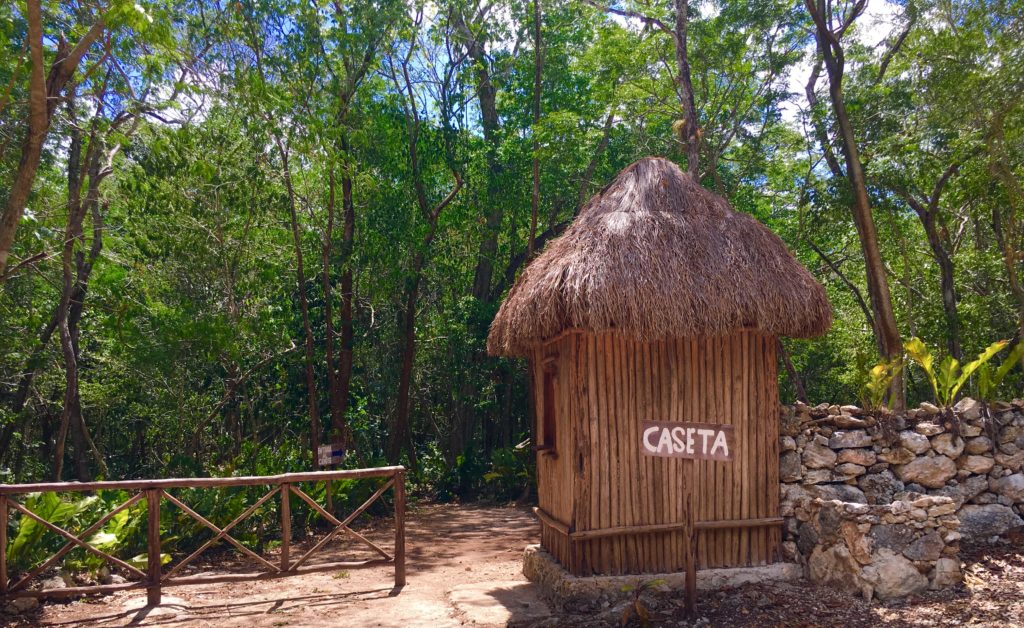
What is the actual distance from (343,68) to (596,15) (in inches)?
267

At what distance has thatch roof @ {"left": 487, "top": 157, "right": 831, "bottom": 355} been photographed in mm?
6480

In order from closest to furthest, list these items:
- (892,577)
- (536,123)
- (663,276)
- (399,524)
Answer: (892,577) → (663,276) → (399,524) → (536,123)

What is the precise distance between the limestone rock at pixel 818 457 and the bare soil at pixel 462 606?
3.53 ft

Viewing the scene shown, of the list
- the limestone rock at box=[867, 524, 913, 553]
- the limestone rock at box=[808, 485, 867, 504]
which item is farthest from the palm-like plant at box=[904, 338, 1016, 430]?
the limestone rock at box=[867, 524, 913, 553]

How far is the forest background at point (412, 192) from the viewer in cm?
1088

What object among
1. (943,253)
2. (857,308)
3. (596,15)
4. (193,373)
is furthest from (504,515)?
(857,308)

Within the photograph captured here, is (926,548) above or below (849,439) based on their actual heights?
below

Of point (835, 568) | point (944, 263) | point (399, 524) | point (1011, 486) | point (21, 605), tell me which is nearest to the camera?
point (835, 568)

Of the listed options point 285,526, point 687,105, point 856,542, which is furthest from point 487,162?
point 856,542

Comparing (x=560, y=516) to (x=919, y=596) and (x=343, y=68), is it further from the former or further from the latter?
(x=343, y=68)

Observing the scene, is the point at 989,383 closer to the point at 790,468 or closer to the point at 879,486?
the point at 879,486

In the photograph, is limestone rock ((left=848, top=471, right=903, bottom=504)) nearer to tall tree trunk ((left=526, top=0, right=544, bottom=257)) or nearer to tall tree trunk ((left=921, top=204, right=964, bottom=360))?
tall tree trunk ((left=526, top=0, right=544, bottom=257))

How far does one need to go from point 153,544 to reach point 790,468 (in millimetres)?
5628

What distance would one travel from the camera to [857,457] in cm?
722
